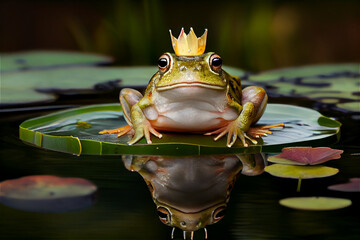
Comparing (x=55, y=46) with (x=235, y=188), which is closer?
(x=235, y=188)

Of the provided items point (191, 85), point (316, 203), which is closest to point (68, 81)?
point (191, 85)

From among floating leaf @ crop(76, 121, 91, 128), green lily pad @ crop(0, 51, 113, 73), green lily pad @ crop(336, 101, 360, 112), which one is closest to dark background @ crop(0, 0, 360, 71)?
green lily pad @ crop(0, 51, 113, 73)

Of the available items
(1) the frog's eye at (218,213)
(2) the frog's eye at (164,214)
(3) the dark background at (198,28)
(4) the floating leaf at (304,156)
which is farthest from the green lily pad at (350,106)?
→ (3) the dark background at (198,28)

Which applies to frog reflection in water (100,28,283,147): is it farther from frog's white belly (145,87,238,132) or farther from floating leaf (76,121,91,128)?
floating leaf (76,121,91,128)

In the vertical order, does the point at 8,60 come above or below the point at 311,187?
below

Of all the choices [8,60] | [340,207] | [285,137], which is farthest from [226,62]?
[340,207]

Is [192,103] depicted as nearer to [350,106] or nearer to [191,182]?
[191,182]

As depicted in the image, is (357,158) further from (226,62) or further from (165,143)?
(226,62)
